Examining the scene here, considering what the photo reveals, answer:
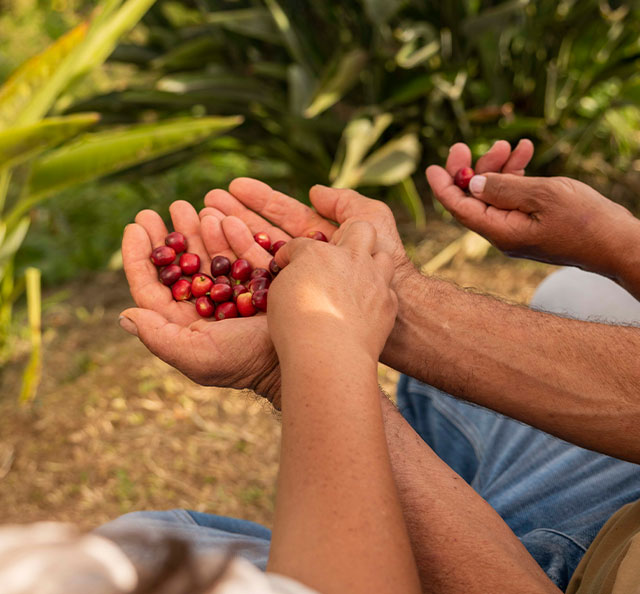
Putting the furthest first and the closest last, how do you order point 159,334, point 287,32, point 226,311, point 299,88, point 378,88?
point 378,88 → point 287,32 → point 299,88 → point 226,311 → point 159,334

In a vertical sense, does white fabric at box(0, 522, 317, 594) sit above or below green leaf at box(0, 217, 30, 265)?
above

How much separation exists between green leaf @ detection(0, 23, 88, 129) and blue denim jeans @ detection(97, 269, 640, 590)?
1551 mm

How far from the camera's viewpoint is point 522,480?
1244mm

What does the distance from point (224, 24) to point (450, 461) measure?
7.50 feet

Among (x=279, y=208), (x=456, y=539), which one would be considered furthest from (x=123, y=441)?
(x=456, y=539)

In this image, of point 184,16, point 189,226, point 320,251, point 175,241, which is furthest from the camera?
point 184,16

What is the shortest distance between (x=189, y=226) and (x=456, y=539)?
1.00m

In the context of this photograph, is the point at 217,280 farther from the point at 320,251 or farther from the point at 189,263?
the point at 320,251

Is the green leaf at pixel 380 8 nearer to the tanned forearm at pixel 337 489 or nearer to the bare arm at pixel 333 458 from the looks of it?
the bare arm at pixel 333 458

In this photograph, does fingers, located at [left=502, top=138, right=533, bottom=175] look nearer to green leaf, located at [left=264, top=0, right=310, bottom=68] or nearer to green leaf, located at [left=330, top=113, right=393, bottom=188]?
green leaf, located at [left=330, top=113, right=393, bottom=188]

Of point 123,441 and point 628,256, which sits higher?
point 628,256

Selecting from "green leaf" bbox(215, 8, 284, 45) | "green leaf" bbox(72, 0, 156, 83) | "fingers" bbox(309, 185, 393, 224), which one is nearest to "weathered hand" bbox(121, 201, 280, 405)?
"fingers" bbox(309, 185, 393, 224)

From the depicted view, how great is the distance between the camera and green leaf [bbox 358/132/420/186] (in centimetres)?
279

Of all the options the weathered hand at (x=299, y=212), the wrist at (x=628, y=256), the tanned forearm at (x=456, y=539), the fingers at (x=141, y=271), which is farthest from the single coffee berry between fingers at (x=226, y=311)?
the wrist at (x=628, y=256)
